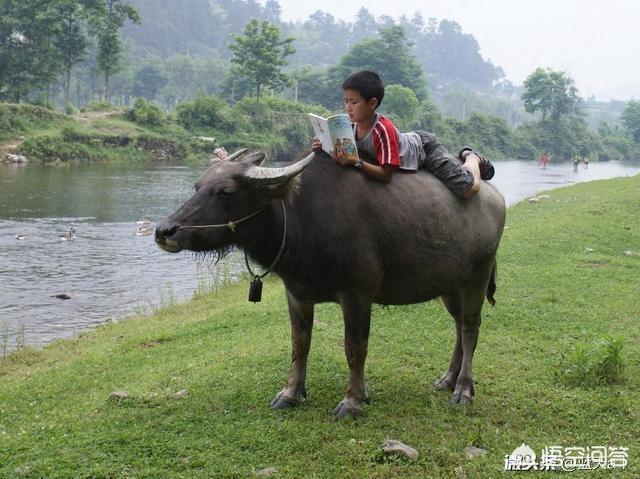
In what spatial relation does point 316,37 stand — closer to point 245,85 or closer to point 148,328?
point 245,85

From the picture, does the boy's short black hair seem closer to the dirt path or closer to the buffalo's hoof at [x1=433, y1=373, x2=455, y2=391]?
the buffalo's hoof at [x1=433, y1=373, x2=455, y2=391]

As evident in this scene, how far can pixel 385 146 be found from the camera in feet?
13.7

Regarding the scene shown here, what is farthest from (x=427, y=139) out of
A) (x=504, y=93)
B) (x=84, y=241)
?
(x=504, y=93)

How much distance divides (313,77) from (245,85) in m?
8.29

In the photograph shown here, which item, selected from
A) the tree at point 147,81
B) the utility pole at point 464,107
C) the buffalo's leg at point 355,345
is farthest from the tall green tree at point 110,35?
the utility pole at point 464,107

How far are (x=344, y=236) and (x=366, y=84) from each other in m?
0.99

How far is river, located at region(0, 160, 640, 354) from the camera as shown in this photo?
421 inches

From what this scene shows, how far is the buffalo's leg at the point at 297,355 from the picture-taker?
4430mm

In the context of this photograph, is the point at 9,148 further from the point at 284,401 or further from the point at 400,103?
the point at 400,103

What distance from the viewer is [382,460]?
358 cm

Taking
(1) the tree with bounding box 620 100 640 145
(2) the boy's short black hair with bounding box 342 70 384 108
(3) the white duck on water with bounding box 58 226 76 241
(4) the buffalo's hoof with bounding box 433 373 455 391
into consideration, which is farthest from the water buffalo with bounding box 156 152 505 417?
(1) the tree with bounding box 620 100 640 145

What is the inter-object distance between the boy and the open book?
2.1 inches

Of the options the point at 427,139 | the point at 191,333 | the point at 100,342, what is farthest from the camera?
the point at 100,342

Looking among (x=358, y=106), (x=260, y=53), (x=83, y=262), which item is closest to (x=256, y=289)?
(x=358, y=106)
